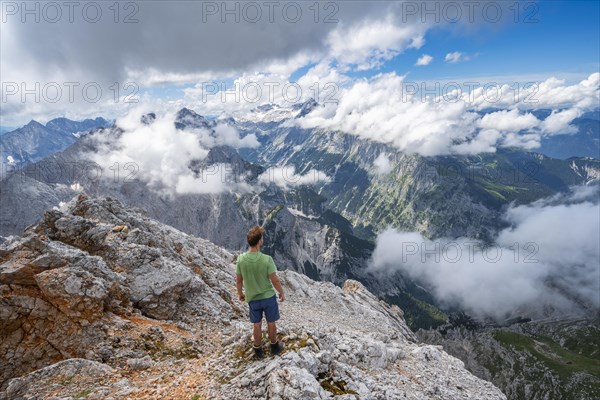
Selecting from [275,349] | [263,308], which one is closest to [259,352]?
[275,349]

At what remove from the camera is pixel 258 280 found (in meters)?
14.7

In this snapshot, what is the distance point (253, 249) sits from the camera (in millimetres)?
14758

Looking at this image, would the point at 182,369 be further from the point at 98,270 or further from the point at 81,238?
the point at 81,238

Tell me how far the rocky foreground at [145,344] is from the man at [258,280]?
180 centimetres

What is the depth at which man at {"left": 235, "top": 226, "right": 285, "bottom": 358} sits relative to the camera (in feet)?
47.7

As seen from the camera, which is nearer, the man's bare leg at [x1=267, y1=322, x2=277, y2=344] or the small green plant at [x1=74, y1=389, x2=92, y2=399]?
the small green plant at [x1=74, y1=389, x2=92, y2=399]

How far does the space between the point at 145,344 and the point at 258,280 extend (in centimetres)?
893

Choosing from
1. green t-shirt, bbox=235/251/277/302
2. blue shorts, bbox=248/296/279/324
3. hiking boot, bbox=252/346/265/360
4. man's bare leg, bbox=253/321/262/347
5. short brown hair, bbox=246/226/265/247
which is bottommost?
hiking boot, bbox=252/346/265/360

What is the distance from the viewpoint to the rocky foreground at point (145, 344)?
14352 millimetres

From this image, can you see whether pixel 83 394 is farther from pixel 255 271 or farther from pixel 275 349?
pixel 255 271

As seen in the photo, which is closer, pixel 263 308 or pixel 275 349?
pixel 263 308

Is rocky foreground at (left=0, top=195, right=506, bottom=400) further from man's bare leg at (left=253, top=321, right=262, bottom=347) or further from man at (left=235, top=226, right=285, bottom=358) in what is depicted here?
man at (left=235, top=226, right=285, bottom=358)

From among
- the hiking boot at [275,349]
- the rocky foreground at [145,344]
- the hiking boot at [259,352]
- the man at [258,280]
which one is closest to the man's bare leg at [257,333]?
the man at [258,280]

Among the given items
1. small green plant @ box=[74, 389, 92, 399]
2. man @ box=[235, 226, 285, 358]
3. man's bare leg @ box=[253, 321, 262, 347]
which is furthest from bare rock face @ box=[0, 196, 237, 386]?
man @ box=[235, 226, 285, 358]
